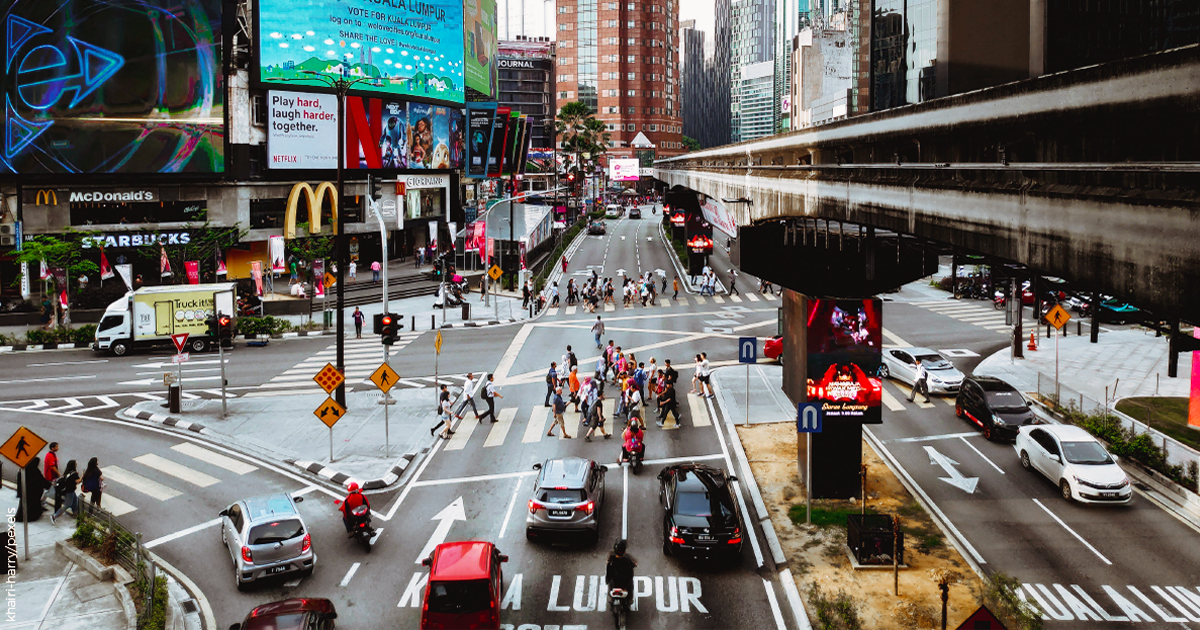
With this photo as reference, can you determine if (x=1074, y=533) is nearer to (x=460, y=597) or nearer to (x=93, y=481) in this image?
(x=460, y=597)

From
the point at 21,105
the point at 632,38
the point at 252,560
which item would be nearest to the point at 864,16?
the point at 21,105

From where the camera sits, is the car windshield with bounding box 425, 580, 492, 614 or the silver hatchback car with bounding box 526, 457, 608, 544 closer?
the car windshield with bounding box 425, 580, 492, 614

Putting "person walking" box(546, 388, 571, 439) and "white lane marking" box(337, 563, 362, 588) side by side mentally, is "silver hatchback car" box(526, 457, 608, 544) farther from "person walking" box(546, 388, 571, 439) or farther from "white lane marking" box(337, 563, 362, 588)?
"person walking" box(546, 388, 571, 439)

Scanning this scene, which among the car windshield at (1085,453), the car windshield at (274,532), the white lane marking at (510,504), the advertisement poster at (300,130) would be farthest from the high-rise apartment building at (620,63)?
the car windshield at (274,532)

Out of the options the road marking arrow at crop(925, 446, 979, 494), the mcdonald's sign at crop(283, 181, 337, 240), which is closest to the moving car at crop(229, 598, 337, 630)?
the road marking arrow at crop(925, 446, 979, 494)

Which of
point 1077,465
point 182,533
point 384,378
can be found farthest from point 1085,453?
point 182,533

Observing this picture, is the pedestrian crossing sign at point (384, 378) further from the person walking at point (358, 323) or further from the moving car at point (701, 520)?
the person walking at point (358, 323)
